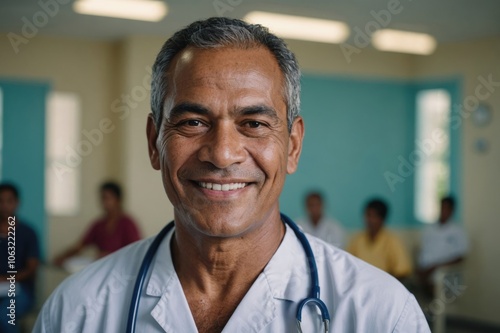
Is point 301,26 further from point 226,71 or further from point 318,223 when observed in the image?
point 226,71

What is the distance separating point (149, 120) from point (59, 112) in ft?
15.8

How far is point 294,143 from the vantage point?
140 cm

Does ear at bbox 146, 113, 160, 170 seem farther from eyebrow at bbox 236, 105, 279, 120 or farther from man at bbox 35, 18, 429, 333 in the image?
eyebrow at bbox 236, 105, 279, 120

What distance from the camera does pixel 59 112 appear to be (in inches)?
234

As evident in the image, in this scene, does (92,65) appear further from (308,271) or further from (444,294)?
(308,271)

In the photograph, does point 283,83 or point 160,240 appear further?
point 160,240

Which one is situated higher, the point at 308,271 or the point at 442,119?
the point at 442,119

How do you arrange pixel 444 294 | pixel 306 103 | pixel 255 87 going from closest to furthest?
1. pixel 255 87
2. pixel 444 294
3. pixel 306 103

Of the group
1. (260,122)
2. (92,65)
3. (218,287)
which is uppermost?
(92,65)

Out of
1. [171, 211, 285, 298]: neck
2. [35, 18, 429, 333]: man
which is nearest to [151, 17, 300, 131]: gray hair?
[35, 18, 429, 333]: man

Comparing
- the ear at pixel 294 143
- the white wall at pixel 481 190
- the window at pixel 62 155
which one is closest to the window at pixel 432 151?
the white wall at pixel 481 190

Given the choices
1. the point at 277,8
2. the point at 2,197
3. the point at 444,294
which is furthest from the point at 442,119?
the point at 2,197

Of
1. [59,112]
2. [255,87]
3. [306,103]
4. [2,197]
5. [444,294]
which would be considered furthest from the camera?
[306,103]

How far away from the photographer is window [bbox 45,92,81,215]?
19.4ft
